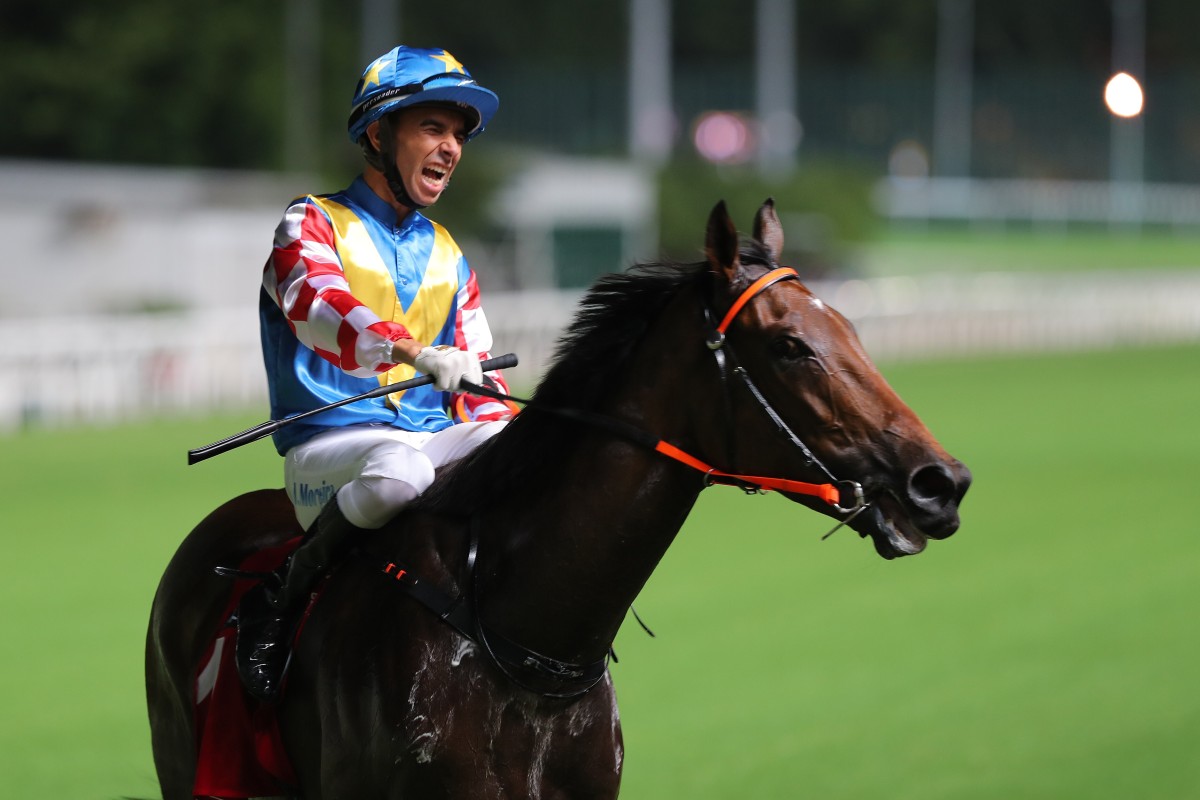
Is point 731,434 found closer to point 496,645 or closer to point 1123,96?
point 496,645

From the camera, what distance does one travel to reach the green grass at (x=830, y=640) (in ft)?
20.6

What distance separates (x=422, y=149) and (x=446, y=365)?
29.3 inches

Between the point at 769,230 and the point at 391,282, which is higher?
the point at 769,230

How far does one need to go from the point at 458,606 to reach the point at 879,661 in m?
4.77

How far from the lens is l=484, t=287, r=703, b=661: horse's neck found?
3338mm

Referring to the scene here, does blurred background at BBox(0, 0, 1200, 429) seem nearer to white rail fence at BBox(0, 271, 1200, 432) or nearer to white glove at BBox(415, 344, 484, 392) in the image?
white rail fence at BBox(0, 271, 1200, 432)

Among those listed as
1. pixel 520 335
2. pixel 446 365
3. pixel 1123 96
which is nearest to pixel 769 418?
pixel 446 365

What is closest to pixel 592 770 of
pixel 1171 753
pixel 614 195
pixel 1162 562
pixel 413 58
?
pixel 413 58

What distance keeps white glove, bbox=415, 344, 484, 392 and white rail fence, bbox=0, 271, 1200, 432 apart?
923cm

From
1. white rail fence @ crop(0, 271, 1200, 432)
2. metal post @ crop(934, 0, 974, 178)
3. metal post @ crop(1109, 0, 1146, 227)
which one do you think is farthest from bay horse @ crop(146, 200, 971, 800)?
metal post @ crop(934, 0, 974, 178)

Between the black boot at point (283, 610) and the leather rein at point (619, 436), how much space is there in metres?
0.17

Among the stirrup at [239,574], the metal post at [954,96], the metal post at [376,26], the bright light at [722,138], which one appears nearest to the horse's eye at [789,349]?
the stirrup at [239,574]

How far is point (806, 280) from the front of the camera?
26.3 meters

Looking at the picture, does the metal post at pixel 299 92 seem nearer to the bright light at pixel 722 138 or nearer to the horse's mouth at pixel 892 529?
the bright light at pixel 722 138
